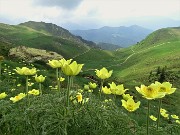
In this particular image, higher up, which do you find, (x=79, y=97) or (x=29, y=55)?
(x=29, y=55)

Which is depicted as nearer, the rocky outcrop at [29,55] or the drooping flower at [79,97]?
the drooping flower at [79,97]

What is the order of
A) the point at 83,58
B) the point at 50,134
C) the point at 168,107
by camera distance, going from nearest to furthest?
the point at 50,134, the point at 168,107, the point at 83,58

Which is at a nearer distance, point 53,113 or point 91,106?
point 53,113

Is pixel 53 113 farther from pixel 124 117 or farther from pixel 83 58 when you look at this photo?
pixel 83 58

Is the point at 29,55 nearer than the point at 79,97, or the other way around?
the point at 79,97

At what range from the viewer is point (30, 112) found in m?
4.48

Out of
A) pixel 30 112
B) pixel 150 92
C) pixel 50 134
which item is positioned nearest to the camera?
pixel 50 134

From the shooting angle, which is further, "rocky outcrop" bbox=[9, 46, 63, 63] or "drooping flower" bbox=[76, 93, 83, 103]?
"rocky outcrop" bbox=[9, 46, 63, 63]

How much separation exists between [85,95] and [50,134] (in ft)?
3.46

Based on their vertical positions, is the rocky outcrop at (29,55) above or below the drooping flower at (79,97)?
above

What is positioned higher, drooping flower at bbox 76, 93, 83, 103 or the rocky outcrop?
the rocky outcrop

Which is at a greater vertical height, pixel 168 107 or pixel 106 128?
pixel 106 128

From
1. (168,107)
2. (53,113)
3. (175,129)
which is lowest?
(168,107)

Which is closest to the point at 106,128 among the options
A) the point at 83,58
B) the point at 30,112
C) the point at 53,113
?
the point at 53,113
